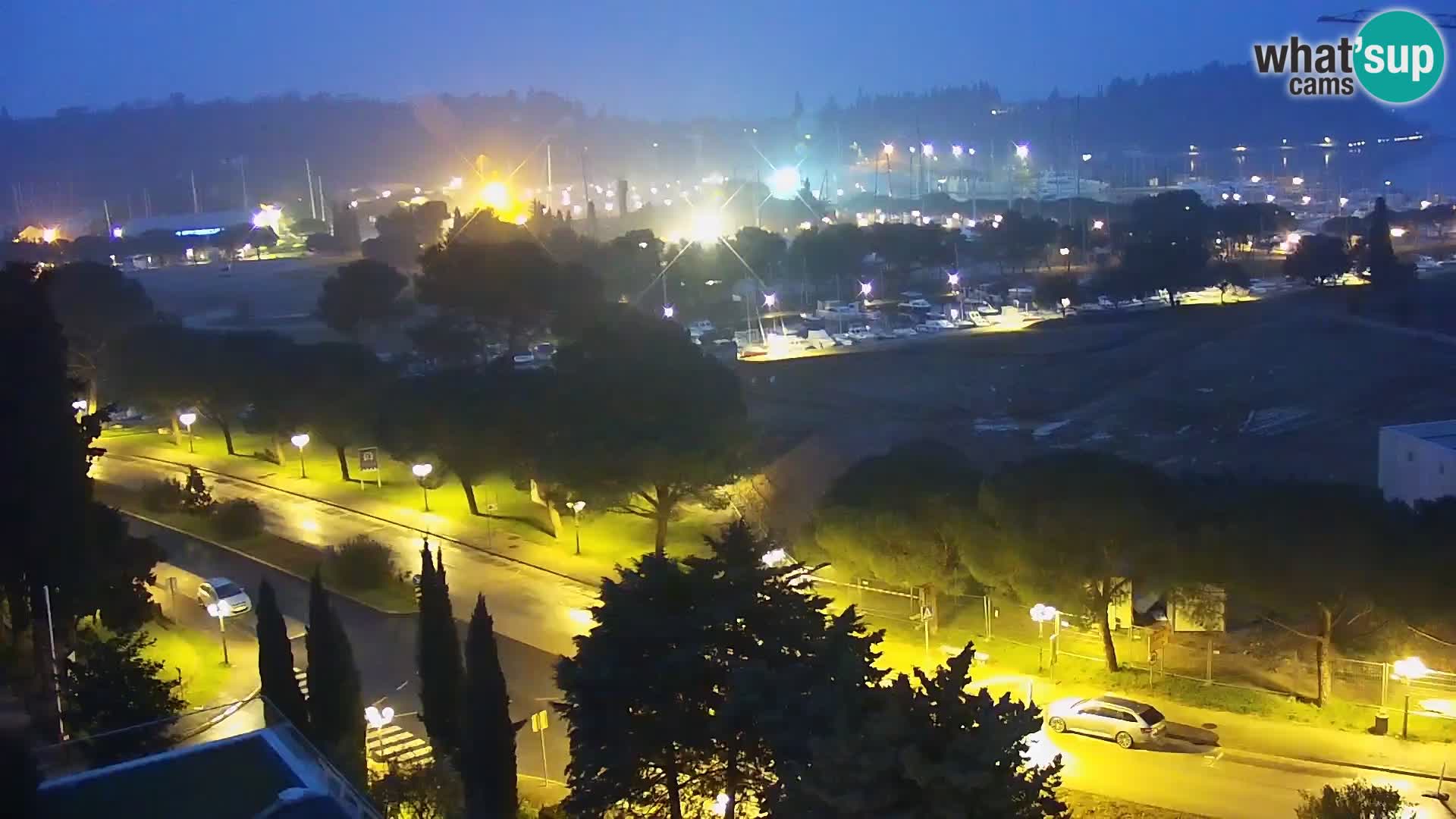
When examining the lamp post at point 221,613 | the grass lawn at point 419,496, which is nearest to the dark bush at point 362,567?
the lamp post at point 221,613

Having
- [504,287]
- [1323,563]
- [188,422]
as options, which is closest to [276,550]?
[188,422]

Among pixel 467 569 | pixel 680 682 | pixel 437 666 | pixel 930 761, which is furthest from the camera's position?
pixel 467 569

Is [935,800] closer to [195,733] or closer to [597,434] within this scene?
[195,733]

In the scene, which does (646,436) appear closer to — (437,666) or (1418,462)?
(437,666)

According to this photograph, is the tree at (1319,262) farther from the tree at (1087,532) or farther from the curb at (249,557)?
the curb at (249,557)

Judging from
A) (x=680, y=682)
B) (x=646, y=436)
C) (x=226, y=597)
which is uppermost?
(x=646, y=436)

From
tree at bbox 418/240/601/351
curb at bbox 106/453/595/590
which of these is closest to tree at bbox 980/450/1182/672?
curb at bbox 106/453/595/590

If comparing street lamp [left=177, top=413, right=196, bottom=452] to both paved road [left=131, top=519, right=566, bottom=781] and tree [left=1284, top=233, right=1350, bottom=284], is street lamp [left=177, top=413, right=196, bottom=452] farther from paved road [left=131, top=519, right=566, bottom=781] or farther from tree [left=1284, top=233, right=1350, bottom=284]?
tree [left=1284, top=233, right=1350, bottom=284]

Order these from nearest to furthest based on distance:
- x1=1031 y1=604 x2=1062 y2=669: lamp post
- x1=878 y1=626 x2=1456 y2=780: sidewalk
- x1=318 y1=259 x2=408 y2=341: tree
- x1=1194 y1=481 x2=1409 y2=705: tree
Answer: x1=878 y1=626 x2=1456 y2=780: sidewalk → x1=1194 y1=481 x2=1409 y2=705: tree → x1=1031 y1=604 x2=1062 y2=669: lamp post → x1=318 y1=259 x2=408 y2=341: tree
